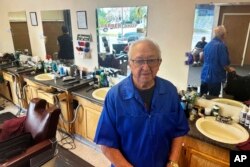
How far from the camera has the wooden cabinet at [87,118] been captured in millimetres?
2552

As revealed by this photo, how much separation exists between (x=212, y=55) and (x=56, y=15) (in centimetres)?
263

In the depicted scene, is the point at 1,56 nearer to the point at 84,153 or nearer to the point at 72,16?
the point at 72,16

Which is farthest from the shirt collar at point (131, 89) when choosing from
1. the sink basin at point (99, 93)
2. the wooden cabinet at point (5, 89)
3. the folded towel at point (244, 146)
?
the wooden cabinet at point (5, 89)

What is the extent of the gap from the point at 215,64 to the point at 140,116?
51.4 inches

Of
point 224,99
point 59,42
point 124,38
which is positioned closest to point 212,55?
point 224,99

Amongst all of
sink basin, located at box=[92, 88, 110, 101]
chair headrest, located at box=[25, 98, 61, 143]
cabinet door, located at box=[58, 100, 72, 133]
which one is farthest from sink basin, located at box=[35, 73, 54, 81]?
chair headrest, located at box=[25, 98, 61, 143]

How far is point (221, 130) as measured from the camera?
190cm

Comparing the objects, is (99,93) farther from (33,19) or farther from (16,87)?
(33,19)

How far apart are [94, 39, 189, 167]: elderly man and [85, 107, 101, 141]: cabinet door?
4.35ft

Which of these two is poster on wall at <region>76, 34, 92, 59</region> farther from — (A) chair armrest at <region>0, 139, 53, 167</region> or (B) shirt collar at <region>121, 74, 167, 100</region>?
(B) shirt collar at <region>121, 74, 167, 100</region>

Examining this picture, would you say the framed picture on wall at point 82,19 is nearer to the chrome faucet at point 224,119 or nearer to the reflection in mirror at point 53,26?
the reflection in mirror at point 53,26

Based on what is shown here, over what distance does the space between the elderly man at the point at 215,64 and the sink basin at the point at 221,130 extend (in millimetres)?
347

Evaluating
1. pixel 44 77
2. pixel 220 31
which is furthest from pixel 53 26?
pixel 220 31

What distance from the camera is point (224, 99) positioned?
2064 mm
